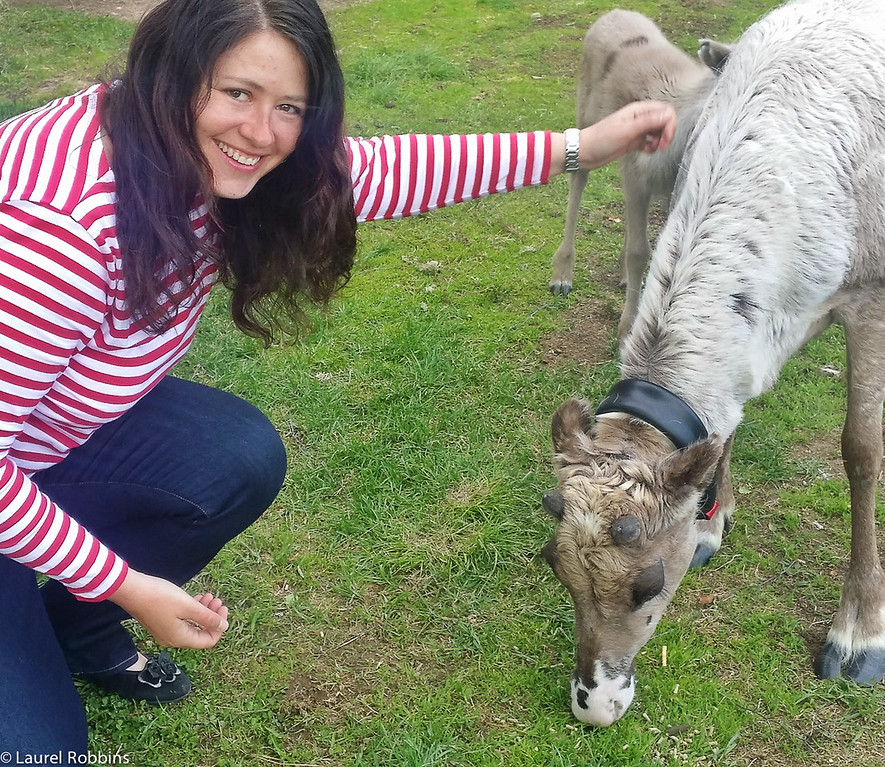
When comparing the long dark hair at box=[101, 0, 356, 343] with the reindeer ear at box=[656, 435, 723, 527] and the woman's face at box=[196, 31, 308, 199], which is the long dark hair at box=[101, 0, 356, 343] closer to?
the woman's face at box=[196, 31, 308, 199]

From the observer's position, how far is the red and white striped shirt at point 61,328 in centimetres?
193

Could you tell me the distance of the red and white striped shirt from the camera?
1931mm

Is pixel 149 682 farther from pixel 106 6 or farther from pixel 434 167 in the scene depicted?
pixel 106 6

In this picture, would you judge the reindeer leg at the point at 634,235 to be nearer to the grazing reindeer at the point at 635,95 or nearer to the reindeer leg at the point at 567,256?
the grazing reindeer at the point at 635,95

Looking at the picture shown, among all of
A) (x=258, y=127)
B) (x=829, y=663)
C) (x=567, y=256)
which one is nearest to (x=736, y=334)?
(x=829, y=663)

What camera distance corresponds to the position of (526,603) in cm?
347

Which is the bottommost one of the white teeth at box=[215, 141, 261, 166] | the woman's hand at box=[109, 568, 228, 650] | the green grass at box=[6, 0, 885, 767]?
the green grass at box=[6, 0, 885, 767]

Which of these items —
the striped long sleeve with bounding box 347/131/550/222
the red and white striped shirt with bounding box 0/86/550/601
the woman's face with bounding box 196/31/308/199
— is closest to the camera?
the red and white striped shirt with bounding box 0/86/550/601

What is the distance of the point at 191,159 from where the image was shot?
209 cm

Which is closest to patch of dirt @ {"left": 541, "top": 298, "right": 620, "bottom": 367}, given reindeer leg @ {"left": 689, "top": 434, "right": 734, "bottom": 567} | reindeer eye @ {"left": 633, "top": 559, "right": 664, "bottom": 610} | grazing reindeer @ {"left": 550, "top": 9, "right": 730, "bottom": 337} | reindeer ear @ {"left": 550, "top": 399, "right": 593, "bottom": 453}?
grazing reindeer @ {"left": 550, "top": 9, "right": 730, "bottom": 337}

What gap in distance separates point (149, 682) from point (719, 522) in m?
2.55

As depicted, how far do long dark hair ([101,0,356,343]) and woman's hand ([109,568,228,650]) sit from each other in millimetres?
742

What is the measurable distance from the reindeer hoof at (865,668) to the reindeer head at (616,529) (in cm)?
94

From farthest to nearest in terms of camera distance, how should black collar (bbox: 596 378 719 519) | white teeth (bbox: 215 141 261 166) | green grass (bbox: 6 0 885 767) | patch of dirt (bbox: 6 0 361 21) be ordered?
patch of dirt (bbox: 6 0 361 21) → green grass (bbox: 6 0 885 767) → black collar (bbox: 596 378 719 519) → white teeth (bbox: 215 141 261 166)
